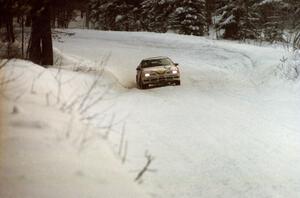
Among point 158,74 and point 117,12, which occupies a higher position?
point 117,12

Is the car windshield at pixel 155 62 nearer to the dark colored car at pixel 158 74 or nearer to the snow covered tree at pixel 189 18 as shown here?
the dark colored car at pixel 158 74

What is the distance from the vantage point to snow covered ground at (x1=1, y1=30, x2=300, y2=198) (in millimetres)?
9906

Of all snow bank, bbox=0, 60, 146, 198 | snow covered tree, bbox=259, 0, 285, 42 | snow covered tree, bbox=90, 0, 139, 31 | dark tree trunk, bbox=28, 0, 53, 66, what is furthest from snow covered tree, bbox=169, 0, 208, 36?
snow bank, bbox=0, 60, 146, 198

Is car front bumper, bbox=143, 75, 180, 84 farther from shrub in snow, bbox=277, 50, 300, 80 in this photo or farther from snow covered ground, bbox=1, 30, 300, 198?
shrub in snow, bbox=277, 50, 300, 80

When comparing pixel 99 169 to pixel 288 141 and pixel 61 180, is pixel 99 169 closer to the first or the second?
pixel 61 180

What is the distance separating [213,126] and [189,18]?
60.7 ft

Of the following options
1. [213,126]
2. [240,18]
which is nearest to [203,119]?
[213,126]

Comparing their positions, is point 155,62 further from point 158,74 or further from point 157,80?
point 157,80

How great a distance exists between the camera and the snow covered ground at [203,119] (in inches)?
390

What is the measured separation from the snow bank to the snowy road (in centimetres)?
168

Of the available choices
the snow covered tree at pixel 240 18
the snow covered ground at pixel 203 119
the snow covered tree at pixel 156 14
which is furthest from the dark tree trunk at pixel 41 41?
the snow covered tree at pixel 240 18

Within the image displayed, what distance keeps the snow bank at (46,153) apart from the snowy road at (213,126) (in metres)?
1.68

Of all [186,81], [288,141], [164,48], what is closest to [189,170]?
[288,141]

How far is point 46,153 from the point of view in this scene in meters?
6.22
